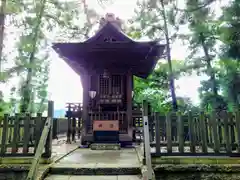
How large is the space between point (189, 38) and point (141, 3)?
4.45 m

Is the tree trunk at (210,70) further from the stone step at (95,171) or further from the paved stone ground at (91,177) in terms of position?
the paved stone ground at (91,177)

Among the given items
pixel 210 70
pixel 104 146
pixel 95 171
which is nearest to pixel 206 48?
pixel 210 70

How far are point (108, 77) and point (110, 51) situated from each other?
4.27 ft

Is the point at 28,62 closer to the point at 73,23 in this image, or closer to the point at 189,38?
the point at 73,23

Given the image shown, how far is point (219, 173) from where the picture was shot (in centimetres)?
409

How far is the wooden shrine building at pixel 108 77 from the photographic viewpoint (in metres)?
7.99

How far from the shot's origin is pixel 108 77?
8883mm

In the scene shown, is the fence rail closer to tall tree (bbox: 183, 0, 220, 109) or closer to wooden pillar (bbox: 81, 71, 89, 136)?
wooden pillar (bbox: 81, 71, 89, 136)

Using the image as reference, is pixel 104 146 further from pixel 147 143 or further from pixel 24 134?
pixel 147 143

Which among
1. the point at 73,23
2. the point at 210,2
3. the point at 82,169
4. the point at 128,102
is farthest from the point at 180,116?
the point at 73,23

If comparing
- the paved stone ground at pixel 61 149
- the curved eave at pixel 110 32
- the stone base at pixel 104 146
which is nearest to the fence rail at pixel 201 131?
the paved stone ground at pixel 61 149

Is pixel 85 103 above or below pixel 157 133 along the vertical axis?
above

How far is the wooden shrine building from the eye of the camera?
26.2 ft

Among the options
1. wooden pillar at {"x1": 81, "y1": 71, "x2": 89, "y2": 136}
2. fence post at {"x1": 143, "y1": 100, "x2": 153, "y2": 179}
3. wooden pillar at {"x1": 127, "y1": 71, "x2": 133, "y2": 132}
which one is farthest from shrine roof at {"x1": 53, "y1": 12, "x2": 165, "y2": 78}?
fence post at {"x1": 143, "y1": 100, "x2": 153, "y2": 179}
